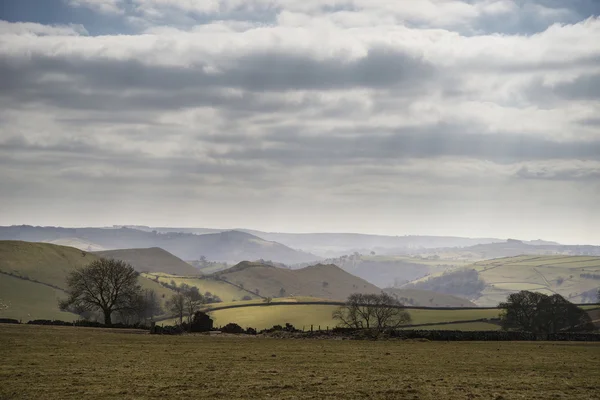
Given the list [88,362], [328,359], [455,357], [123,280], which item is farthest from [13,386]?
[123,280]

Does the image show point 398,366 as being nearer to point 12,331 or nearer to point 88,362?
point 88,362

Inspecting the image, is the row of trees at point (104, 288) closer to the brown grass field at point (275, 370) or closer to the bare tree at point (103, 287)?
the bare tree at point (103, 287)

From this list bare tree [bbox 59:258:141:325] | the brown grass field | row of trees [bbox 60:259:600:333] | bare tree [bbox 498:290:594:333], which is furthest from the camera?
bare tree [bbox 498:290:594:333]

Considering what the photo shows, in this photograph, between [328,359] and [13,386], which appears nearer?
[13,386]

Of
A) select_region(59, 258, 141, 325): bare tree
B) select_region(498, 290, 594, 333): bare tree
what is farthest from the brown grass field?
select_region(498, 290, 594, 333): bare tree

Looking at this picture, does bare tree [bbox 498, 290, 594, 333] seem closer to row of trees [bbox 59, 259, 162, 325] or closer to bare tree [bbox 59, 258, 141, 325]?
row of trees [bbox 59, 259, 162, 325]

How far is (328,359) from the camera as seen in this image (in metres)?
55.8

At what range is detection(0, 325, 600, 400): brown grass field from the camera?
38.2 meters

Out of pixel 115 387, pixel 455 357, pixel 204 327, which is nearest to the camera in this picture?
Answer: pixel 115 387

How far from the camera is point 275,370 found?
47094 mm

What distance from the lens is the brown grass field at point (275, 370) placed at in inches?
1506

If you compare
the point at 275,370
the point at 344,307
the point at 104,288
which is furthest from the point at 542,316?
the point at 275,370

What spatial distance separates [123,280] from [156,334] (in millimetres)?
32725

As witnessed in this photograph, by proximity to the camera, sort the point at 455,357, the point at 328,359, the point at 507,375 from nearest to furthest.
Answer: the point at 507,375
the point at 328,359
the point at 455,357
